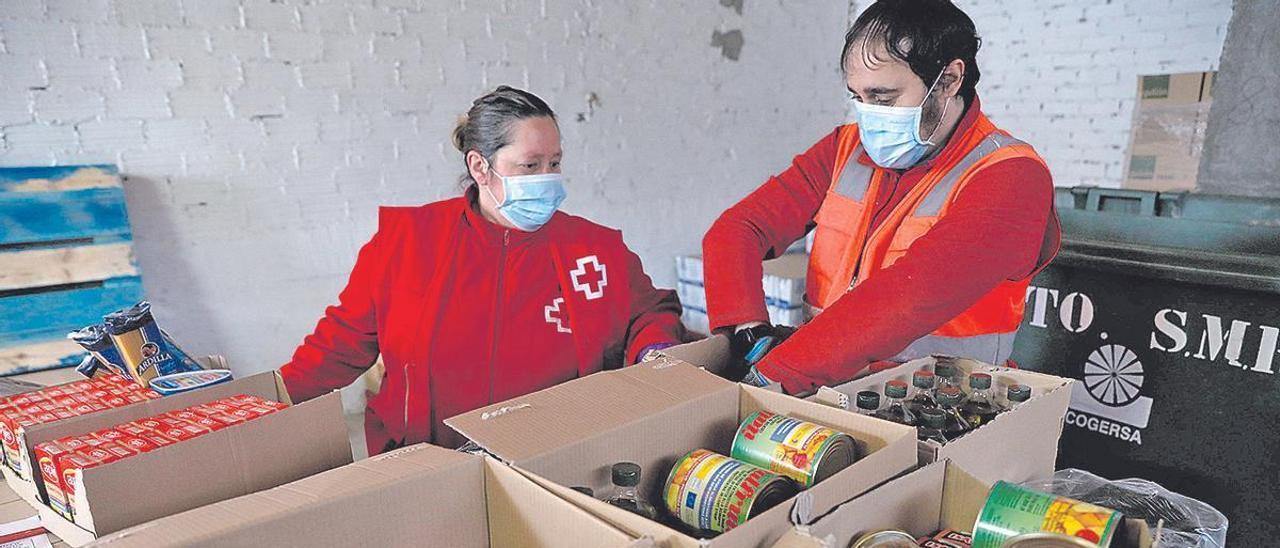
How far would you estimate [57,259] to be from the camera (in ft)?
8.24

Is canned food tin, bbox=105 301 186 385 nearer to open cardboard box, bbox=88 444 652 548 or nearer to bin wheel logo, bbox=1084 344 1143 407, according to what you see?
open cardboard box, bbox=88 444 652 548

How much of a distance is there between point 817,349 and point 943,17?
2.21ft

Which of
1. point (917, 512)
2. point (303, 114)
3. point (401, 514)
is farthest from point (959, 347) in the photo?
point (303, 114)

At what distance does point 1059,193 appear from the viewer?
2.13 meters

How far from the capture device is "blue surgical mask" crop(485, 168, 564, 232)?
69.8 inches

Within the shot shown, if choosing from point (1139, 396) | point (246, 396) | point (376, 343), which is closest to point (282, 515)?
point (246, 396)

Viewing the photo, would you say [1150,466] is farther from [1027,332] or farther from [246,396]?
[246,396]

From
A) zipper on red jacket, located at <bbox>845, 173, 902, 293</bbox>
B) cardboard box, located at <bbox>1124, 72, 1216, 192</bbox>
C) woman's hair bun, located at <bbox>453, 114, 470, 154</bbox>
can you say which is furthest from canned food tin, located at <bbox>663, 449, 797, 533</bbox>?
cardboard box, located at <bbox>1124, 72, 1216, 192</bbox>

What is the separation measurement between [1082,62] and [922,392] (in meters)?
3.30

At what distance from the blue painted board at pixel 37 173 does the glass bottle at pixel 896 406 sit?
2.64m

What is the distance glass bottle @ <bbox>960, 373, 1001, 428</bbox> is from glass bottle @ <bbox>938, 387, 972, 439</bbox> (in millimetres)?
16

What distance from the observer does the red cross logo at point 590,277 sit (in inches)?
69.8

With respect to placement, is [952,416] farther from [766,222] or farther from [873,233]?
[766,222]

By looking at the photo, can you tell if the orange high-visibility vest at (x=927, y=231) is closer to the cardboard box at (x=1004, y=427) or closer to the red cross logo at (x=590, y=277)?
the cardboard box at (x=1004, y=427)
